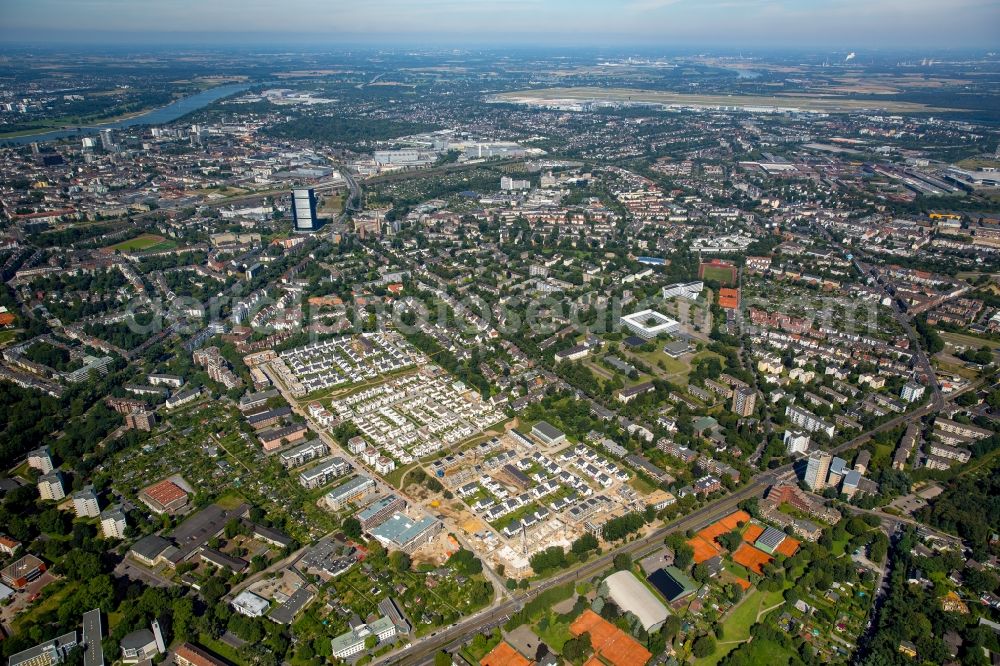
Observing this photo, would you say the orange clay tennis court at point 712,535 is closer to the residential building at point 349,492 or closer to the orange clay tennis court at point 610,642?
the orange clay tennis court at point 610,642

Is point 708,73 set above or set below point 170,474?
above

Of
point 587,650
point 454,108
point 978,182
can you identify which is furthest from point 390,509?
point 454,108

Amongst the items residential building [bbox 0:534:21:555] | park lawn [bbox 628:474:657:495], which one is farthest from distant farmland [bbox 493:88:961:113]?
residential building [bbox 0:534:21:555]

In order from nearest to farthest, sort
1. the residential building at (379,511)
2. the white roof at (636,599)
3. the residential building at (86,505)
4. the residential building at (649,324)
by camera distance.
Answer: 1. the white roof at (636,599)
2. the residential building at (379,511)
3. the residential building at (86,505)
4. the residential building at (649,324)

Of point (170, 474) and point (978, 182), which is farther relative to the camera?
point (978, 182)

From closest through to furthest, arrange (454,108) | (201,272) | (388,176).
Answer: (201,272)
(388,176)
(454,108)

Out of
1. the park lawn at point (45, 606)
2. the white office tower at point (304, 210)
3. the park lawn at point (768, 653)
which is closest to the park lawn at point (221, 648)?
the park lawn at point (45, 606)

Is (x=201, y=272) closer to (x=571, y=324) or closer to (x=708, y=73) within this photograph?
(x=571, y=324)
